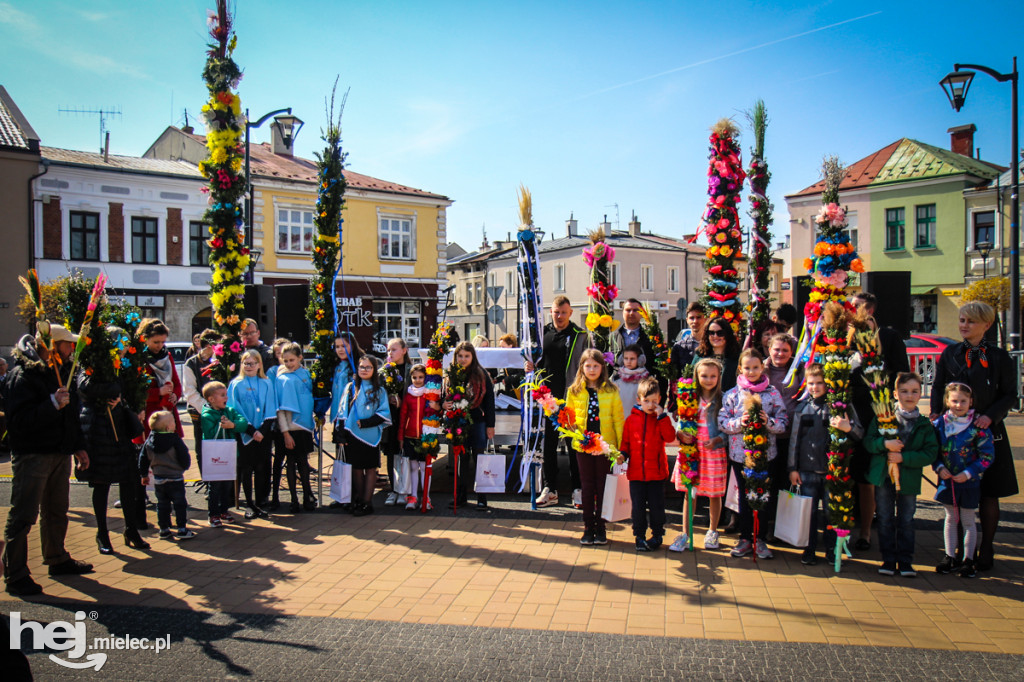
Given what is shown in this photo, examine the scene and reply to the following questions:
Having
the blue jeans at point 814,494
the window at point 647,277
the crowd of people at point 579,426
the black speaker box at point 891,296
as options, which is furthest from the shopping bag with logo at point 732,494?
the window at point 647,277

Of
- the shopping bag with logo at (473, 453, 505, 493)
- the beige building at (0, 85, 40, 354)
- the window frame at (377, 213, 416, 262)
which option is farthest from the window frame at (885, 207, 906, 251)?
the beige building at (0, 85, 40, 354)

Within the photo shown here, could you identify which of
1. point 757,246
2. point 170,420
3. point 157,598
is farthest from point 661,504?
point 757,246

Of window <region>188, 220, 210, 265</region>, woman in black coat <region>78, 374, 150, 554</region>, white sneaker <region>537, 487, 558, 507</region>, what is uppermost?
window <region>188, 220, 210, 265</region>

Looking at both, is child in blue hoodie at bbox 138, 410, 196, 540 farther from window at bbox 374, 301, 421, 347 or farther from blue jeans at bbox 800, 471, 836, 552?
window at bbox 374, 301, 421, 347

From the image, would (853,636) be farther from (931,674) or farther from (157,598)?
(157,598)

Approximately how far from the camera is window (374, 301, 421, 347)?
3434 cm

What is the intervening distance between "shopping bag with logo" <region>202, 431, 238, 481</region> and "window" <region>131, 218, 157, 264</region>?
2607 cm

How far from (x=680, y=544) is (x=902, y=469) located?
1.91 metres

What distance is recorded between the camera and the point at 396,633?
4527 millimetres

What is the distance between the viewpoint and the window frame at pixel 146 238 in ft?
96.3

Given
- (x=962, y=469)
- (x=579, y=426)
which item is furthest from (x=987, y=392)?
(x=579, y=426)

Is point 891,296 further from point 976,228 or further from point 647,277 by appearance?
point 647,277

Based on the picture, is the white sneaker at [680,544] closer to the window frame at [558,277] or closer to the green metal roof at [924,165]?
the green metal roof at [924,165]

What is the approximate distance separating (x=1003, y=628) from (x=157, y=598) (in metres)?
5.94
